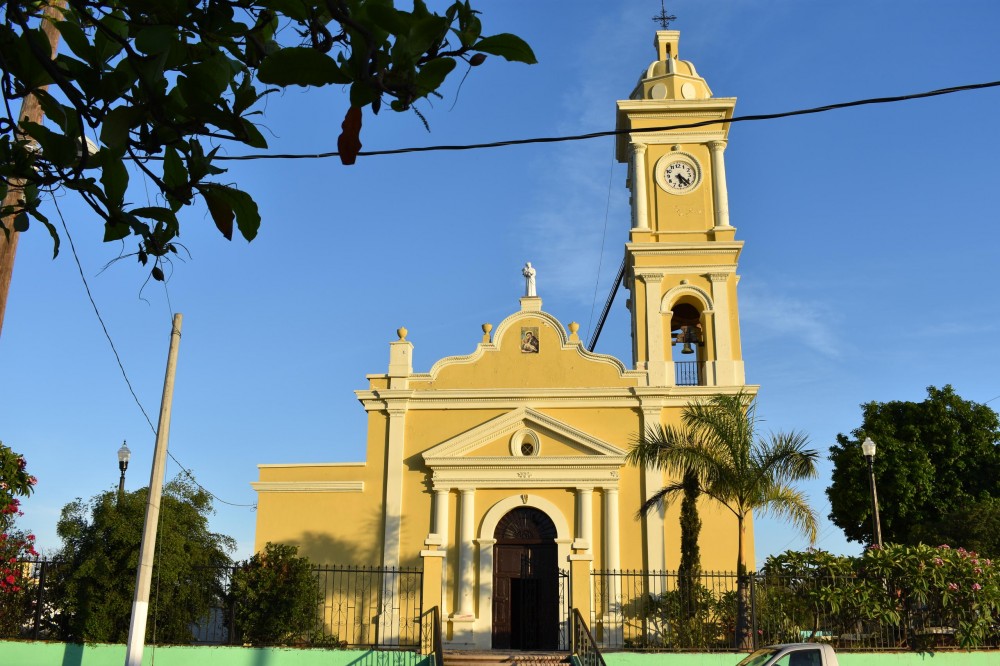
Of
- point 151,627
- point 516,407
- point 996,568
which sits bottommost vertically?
point 151,627

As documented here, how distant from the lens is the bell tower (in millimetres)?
22438

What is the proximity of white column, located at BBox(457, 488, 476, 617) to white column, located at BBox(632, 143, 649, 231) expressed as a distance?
749 centimetres

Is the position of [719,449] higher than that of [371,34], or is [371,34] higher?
[719,449]

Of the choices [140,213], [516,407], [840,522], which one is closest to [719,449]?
[516,407]

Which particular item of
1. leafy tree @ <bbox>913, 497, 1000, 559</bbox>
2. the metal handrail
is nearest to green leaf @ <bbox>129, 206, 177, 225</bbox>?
the metal handrail

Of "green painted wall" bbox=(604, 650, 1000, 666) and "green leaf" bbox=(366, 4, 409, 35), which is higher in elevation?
"green leaf" bbox=(366, 4, 409, 35)

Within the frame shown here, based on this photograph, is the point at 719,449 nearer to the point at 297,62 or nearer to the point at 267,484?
the point at 267,484

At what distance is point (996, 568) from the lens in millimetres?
15875

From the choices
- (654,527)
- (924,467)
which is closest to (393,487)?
(654,527)

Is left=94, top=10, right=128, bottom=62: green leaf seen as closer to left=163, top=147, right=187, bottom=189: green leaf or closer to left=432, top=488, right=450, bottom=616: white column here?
left=163, top=147, right=187, bottom=189: green leaf

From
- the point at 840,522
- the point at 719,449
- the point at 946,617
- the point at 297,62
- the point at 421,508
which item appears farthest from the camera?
the point at 840,522

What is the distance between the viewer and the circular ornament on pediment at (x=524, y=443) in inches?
840

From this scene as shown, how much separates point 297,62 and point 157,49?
477 millimetres

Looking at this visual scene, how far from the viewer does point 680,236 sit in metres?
23.3
